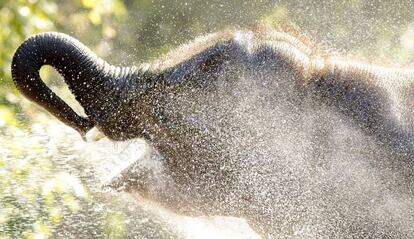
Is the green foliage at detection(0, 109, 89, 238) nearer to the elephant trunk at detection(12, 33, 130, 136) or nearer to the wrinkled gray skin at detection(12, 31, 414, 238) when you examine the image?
the elephant trunk at detection(12, 33, 130, 136)

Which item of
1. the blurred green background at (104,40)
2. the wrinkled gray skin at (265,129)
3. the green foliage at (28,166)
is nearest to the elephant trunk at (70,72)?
the wrinkled gray skin at (265,129)

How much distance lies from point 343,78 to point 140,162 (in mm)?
583

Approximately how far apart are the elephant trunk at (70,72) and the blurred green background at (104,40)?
1.49 feet

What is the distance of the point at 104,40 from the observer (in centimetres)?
997

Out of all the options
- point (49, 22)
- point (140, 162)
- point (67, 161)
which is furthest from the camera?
point (49, 22)

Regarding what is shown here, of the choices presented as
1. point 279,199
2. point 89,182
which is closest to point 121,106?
point 279,199

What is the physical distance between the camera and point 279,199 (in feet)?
8.13

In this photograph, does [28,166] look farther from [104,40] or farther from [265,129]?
[104,40]

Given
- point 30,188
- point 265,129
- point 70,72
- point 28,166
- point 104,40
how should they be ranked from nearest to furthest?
point 265,129, point 70,72, point 30,188, point 28,166, point 104,40

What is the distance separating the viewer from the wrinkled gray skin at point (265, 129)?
2.36 m

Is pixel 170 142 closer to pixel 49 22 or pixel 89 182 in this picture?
pixel 89 182

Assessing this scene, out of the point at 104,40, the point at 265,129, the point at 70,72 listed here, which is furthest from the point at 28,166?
the point at 104,40

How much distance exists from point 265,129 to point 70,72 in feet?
1.89

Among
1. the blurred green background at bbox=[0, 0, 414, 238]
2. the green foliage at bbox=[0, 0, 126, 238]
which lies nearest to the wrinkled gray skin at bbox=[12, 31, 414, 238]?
the blurred green background at bbox=[0, 0, 414, 238]
